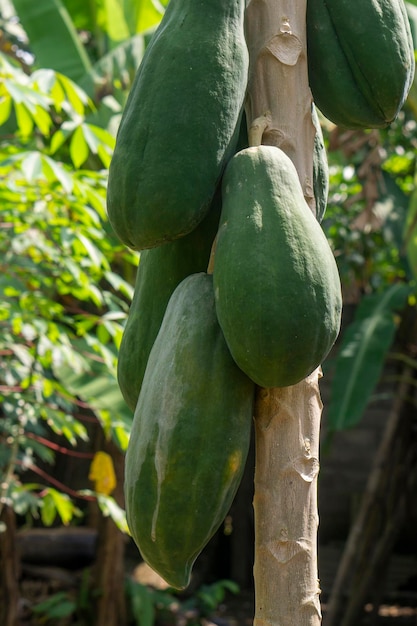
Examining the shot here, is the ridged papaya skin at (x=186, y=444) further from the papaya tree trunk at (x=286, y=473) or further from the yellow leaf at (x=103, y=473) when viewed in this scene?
the yellow leaf at (x=103, y=473)

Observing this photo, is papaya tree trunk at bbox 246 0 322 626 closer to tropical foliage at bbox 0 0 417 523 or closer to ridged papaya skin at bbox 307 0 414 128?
ridged papaya skin at bbox 307 0 414 128

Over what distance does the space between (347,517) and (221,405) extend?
7.18 m

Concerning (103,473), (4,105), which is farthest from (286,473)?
(103,473)

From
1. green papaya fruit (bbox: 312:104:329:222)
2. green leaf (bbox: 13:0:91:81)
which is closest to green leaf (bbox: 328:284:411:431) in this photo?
green leaf (bbox: 13:0:91:81)

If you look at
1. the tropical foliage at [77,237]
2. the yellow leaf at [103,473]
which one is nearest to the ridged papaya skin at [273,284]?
the tropical foliage at [77,237]

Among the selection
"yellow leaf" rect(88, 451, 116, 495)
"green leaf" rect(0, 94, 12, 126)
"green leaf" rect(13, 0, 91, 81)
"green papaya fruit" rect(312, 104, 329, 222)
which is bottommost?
"yellow leaf" rect(88, 451, 116, 495)

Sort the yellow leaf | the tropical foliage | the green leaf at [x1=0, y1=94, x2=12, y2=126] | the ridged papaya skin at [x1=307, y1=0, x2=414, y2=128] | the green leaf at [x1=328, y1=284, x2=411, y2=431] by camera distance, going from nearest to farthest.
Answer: the ridged papaya skin at [x1=307, y1=0, x2=414, y2=128] → the green leaf at [x1=0, y1=94, x2=12, y2=126] → the tropical foliage → the yellow leaf → the green leaf at [x1=328, y1=284, x2=411, y2=431]

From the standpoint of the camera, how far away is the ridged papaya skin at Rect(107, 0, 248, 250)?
3.46 ft

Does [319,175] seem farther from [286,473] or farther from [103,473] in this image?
[103,473]

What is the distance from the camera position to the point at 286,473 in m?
1.02

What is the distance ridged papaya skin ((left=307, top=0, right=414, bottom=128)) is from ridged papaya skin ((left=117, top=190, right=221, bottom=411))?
0.25 meters

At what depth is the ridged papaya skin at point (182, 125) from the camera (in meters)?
1.05

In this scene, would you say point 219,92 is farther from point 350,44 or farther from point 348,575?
point 348,575

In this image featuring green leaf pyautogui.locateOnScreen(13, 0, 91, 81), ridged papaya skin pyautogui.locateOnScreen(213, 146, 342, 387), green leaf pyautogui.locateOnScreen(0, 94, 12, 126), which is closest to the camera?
ridged papaya skin pyautogui.locateOnScreen(213, 146, 342, 387)
